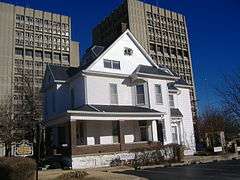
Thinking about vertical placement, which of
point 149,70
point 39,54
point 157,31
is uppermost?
point 157,31

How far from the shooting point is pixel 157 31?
12862cm

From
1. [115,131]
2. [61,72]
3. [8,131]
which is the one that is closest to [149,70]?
[115,131]

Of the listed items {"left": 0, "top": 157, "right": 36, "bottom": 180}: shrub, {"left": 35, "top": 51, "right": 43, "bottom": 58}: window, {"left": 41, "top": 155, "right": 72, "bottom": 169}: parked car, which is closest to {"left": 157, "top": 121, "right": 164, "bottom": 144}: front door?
{"left": 41, "top": 155, "right": 72, "bottom": 169}: parked car

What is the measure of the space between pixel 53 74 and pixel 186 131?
16340 millimetres

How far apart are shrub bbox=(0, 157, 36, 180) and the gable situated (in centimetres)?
1543

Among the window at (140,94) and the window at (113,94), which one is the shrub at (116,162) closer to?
the window at (113,94)

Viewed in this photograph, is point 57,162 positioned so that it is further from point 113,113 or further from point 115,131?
point 115,131

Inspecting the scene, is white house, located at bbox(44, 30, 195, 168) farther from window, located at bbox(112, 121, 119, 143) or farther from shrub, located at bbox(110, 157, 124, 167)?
shrub, located at bbox(110, 157, 124, 167)

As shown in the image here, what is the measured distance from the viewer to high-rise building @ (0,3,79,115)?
10550 cm

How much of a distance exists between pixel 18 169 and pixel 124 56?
788 inches

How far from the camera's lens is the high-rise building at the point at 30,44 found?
106 m

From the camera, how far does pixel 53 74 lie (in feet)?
115

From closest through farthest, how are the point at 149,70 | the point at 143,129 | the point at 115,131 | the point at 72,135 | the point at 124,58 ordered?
the point at 72,135 → the point at 115,131 → the point at 143,129 → the point at 124,58 → the point at 149,70

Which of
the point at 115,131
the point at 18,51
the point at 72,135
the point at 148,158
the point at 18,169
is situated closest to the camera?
the point at 18,169
